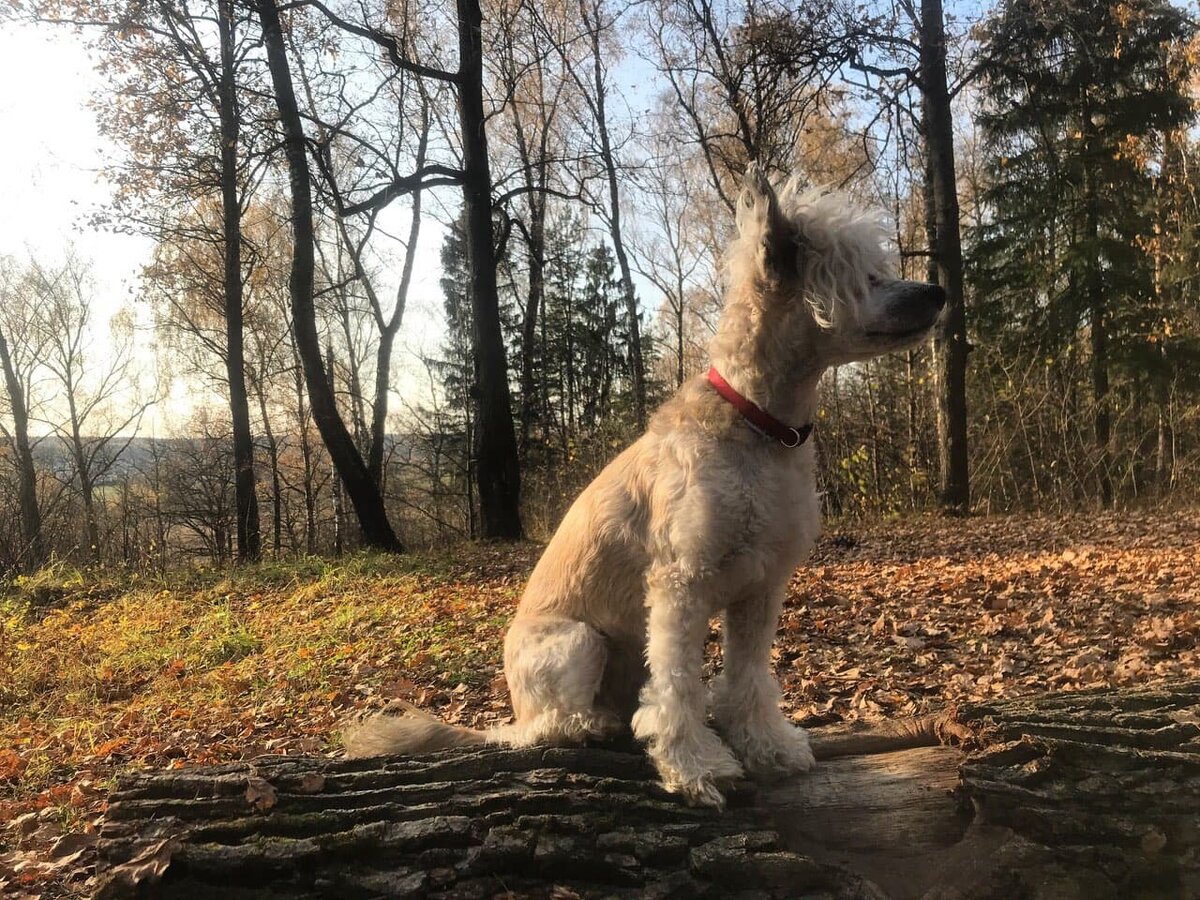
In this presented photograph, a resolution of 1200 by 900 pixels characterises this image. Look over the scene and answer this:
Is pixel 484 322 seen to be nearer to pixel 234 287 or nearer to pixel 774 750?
pixel 234 287

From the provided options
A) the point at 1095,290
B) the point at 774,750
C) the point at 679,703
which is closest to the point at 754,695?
the point at 774,750

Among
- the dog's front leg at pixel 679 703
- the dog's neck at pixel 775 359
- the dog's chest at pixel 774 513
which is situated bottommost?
the dog's front leg at pixel 679 703

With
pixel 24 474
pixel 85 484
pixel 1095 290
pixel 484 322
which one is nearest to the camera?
pixel 484 322

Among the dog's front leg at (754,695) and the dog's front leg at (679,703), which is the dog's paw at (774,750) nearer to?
the dog's front leg at (754,695)

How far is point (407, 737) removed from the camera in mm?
3262

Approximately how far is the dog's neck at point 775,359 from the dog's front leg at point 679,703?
85 cm

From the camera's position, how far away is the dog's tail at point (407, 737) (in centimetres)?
326

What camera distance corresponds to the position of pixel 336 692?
19.9ft

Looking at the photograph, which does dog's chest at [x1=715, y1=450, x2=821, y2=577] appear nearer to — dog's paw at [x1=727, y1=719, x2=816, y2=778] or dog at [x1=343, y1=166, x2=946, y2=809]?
dog at [x1=343, y1=166, x2=946, y2=809]

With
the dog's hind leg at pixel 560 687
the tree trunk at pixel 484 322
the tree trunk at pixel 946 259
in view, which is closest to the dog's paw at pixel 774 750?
the dog's hind leg at pixel 560 687

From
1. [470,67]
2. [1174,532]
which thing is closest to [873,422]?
[1174,532]

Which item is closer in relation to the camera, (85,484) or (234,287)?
(234,287)

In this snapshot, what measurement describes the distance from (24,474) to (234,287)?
11.3 meters

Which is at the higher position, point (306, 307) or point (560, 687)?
point (306, 307)
